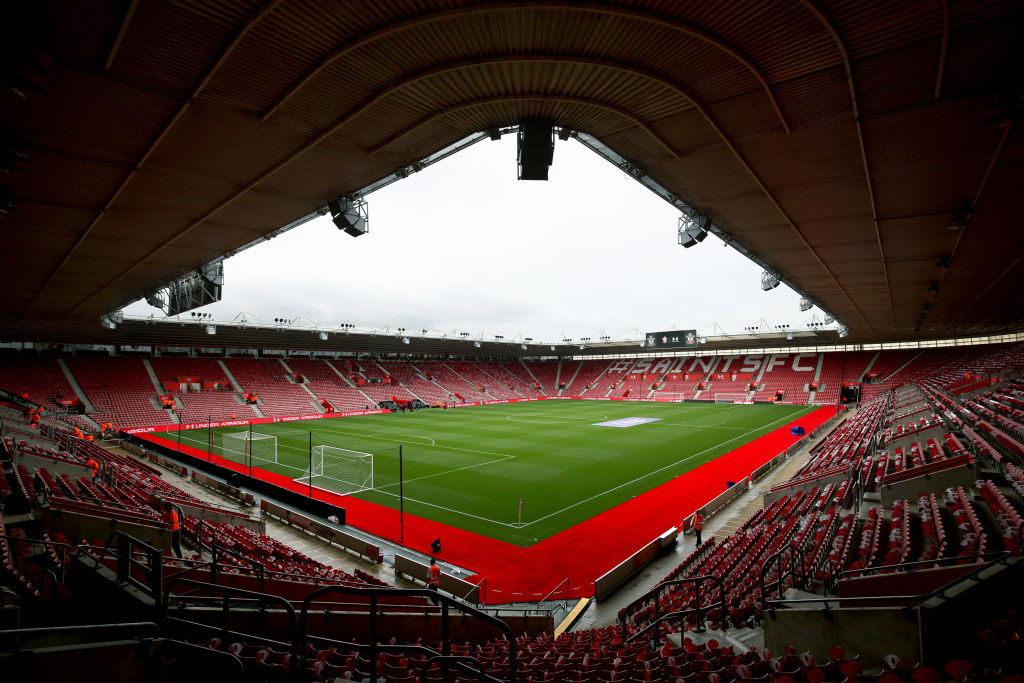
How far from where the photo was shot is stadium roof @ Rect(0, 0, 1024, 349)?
6.54 m

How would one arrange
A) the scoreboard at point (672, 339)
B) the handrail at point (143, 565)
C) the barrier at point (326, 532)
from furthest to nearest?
1. the scoreboard at point (672, 339)
2. the barrier at point (326, 532)
3. the handrail at point (143, 565)

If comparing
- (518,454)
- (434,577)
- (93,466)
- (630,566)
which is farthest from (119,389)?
(630,566)

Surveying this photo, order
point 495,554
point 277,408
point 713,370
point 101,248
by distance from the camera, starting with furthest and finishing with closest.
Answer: point 713,370 → point 277,408 → point 101,248 → point 495,554

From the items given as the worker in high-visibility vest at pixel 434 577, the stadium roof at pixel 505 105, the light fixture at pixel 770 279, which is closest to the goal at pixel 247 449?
the stadium roof at pixel 505 105

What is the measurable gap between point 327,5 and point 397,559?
39.1 feet

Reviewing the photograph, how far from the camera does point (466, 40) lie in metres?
7.26

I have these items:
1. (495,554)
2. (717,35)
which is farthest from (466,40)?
(495,554)

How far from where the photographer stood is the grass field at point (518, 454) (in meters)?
18.3

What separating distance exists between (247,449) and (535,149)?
2564 cm

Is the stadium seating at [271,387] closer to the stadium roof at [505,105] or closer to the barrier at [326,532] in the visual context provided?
the barrier at [326,532]

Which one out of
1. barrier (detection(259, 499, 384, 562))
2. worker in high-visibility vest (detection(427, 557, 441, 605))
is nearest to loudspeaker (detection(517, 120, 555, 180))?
worker in high-visibility vest (detection(427, 557, 441, 605))

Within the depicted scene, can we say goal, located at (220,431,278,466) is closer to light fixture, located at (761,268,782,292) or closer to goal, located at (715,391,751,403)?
light fixture, located at (761,268,782,292)

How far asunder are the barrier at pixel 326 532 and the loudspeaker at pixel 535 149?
1075 centimetres

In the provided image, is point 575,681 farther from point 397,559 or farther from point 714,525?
point 714,525
